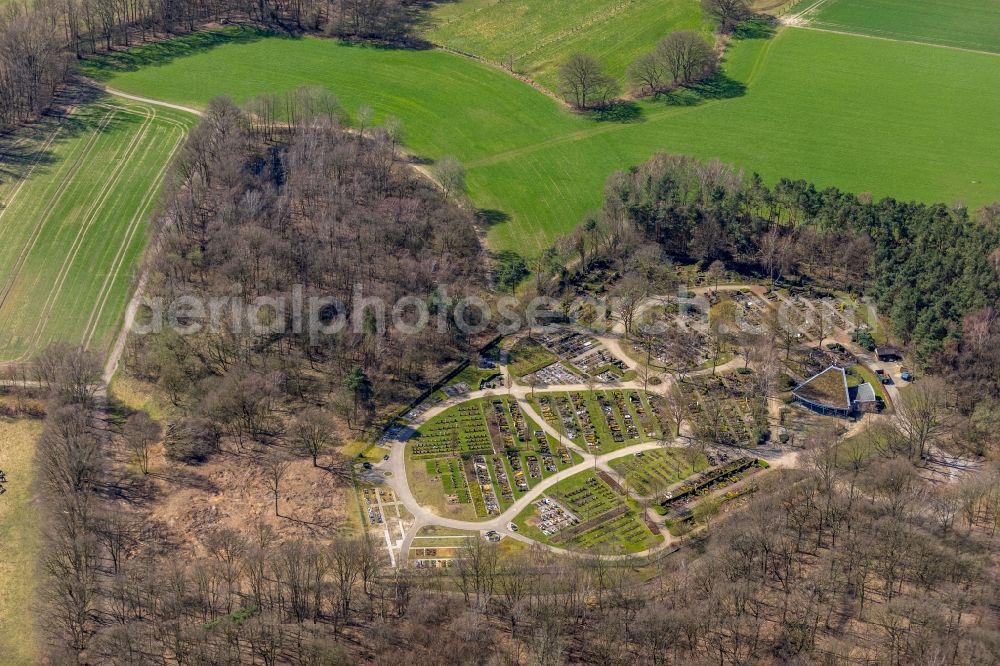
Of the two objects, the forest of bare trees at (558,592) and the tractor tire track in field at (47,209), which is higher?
the tractor tire track in field at (47,209)

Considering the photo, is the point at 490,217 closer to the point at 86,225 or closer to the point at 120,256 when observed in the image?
the point at 120,256

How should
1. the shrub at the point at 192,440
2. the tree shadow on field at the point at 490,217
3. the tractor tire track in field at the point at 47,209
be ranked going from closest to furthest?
the shrub at the point at 192,440 < the tractor tire track in field at the point at 47,209 < the tree shadow on field at the point at 490,217

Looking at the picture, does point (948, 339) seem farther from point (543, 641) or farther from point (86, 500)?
point (86, 500)

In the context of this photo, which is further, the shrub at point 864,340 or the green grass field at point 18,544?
the shrub at point 864,340

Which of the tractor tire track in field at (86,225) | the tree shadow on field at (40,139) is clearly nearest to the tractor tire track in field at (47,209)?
the tree shadow on field at (40,139)

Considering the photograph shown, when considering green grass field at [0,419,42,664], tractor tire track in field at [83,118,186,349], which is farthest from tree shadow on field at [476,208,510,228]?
green grass field at [0,419,42,664]

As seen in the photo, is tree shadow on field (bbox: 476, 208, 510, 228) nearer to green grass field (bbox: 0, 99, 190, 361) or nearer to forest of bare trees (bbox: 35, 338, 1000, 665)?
green grass field (bbox: 0, 99, 190, 361)

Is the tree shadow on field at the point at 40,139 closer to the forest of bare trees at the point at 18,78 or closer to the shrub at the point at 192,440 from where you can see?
the forest of bare trees at the point at 18,78
